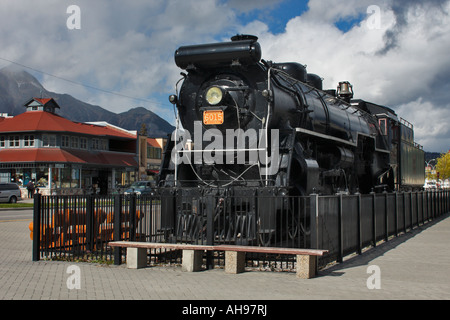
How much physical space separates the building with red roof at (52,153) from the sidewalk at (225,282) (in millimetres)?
34785

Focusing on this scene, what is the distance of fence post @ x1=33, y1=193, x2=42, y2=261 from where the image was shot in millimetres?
10008

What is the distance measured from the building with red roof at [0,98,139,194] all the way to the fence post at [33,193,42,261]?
3290 centimetres

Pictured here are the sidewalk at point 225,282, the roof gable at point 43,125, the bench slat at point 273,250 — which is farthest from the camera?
the roof gable at point 43,125

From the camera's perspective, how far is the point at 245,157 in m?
10.4

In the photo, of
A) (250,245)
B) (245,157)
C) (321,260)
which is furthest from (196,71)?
(321,260)

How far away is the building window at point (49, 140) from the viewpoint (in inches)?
1841

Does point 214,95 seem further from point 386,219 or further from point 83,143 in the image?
point 83,143

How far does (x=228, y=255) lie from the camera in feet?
28.0

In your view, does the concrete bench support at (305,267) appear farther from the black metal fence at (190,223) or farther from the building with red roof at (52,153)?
the building with red roof at (52,153)

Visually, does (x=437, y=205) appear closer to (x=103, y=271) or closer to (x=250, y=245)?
(x=250, y=245)

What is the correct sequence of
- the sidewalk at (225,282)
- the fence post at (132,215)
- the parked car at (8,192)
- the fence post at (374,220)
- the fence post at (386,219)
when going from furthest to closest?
the parked car at (8,192) → the fence post at (386,219) → the fence post at (374,220) → the fence post at (132,215) → the sidewalk at (225,282)

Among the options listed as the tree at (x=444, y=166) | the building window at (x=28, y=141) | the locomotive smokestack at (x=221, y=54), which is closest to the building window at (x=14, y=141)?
the building window at (x=28, y=141)

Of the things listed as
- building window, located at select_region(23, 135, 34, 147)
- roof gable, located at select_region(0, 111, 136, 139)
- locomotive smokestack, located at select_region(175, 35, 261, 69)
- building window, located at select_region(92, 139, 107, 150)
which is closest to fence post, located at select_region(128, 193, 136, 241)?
locomotive smokestack, located at select_region(175, 35, 261, 69)

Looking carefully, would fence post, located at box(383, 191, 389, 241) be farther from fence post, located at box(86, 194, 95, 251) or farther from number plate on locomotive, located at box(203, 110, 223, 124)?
fence post, located at box(86, 194, 95, 251)
